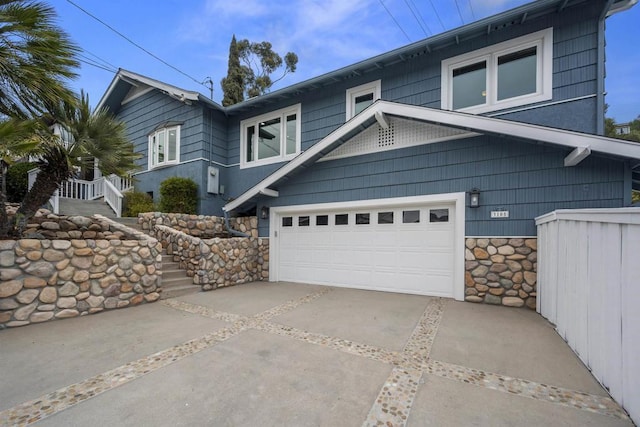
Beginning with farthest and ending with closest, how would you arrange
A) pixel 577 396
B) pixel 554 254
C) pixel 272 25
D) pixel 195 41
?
pixel 272 25
pixel 195 41
pixel 554 254
pixel 577 396

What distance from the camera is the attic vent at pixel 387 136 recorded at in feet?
21.1

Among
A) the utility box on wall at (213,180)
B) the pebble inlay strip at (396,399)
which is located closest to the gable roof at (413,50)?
the utility box on wall at (213,180)

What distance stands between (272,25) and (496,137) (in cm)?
1713

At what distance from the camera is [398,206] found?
6.39 metres

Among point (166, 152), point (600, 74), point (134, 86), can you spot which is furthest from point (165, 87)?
point (600, 74)

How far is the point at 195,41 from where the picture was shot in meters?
14.1

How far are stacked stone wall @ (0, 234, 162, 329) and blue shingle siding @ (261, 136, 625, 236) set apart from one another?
4.44m

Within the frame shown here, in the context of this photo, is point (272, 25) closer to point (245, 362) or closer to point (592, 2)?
point (592, 2)

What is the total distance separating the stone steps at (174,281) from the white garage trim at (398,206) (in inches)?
Result: 86.4

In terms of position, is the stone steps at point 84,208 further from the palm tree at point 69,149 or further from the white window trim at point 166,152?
the palm tree at point 69,149

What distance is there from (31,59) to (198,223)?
16.1 ft

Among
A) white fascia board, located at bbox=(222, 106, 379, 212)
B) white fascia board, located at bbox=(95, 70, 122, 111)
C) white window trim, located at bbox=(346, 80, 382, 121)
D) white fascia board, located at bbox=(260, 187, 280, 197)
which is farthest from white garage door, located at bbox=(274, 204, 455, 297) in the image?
white fascia board, located at bbox=(95, 70, 122, 111)

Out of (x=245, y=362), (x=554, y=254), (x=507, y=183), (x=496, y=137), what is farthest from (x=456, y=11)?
(x=245, y=362)

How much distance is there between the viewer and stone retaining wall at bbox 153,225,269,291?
6.49m
